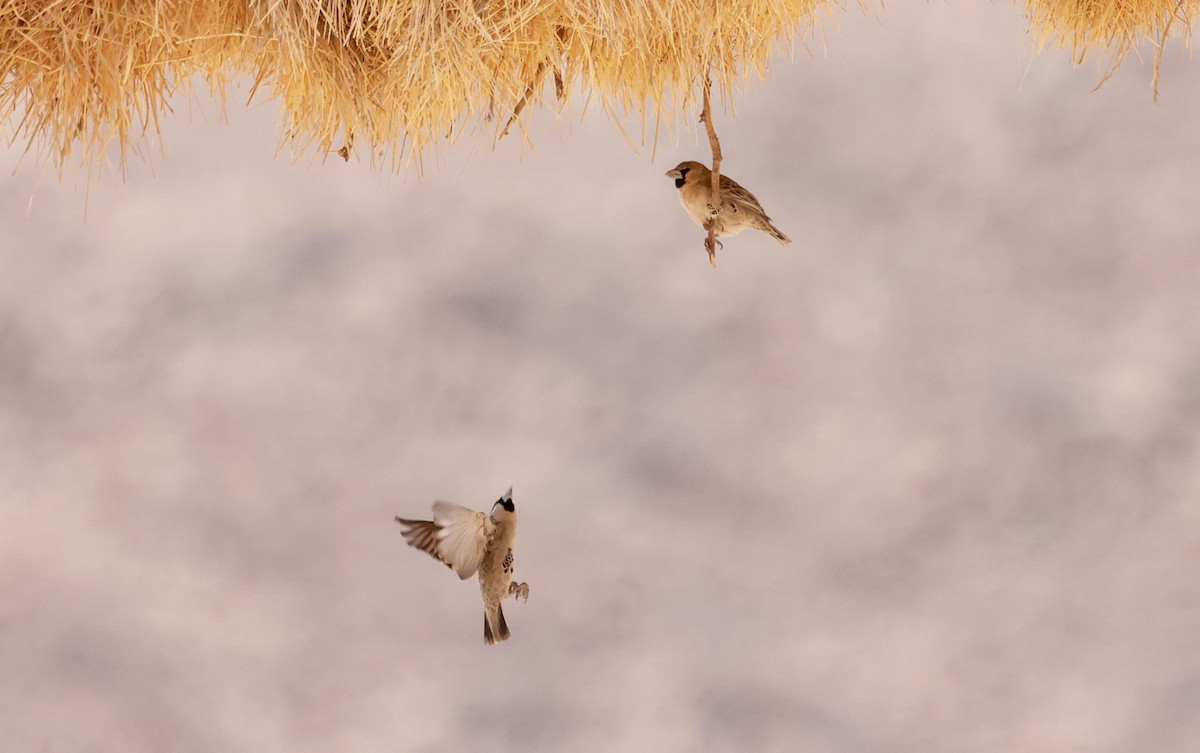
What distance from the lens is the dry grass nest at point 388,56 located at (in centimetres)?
126

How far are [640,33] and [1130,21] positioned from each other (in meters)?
1.06

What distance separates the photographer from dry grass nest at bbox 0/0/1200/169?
1.26 meters

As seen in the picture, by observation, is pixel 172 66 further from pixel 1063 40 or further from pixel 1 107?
pixel 1063 40

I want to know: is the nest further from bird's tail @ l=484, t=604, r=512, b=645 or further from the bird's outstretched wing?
bird's tail @ l=484, t=604, r=512, b=645

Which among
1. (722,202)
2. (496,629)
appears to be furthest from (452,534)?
(722,202)

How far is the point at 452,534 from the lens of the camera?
187 cm

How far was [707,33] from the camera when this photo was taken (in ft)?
4.81

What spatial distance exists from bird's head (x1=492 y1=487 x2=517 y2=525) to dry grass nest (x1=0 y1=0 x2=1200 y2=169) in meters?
0.75

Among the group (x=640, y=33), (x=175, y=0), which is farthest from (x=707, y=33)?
(x=175, y=0)

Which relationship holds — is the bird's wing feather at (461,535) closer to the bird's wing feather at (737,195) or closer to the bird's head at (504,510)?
the bird's head at (504,510)

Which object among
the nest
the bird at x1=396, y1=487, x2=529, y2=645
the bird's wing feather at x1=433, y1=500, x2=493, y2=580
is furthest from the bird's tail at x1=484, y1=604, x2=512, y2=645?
the nest

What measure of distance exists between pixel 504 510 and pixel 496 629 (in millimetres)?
378

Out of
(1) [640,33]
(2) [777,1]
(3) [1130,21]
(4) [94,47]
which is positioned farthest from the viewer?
(3) [1130,21]

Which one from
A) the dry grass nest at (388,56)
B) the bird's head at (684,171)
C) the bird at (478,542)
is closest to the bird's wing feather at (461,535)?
the bird at (478,542)
